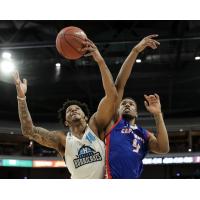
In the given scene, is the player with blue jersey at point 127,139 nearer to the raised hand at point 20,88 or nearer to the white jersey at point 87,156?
the white jersey at point 87,156

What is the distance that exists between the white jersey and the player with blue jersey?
7 centimetres

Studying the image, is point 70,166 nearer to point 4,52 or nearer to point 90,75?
point 4,52

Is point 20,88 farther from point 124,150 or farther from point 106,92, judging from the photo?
point 124,150

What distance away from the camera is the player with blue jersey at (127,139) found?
10.6ft

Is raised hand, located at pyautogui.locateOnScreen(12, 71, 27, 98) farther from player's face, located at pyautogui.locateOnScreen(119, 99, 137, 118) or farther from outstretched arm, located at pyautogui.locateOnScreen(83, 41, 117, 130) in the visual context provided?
player's face, located at pyautogui.locateOnScreen(119, 99, 137, 118)

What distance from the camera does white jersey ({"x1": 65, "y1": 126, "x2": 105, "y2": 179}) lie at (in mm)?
3256

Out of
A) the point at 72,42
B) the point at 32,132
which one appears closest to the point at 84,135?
the point at 32,132

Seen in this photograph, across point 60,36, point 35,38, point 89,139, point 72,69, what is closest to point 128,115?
point 89,139

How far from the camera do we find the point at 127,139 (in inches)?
133

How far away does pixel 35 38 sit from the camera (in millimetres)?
10828

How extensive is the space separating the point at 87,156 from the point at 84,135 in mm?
216

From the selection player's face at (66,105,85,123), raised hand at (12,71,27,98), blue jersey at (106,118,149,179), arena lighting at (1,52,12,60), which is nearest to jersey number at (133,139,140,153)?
blue jersey at (106,118,149,179)

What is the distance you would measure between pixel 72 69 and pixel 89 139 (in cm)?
1075

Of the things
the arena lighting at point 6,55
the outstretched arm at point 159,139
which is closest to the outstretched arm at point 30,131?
the outstretched arm at point 159,139
